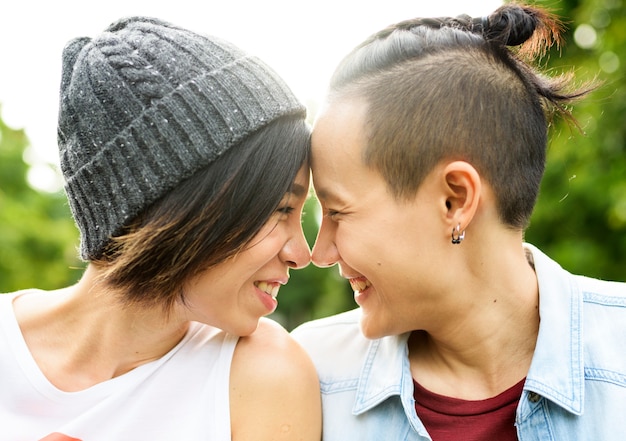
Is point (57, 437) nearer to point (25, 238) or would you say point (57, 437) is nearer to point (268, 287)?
point (268, 287)

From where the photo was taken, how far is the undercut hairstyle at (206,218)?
2322mm

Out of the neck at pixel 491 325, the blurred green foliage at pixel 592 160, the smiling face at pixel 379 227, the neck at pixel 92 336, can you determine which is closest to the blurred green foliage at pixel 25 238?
the blurred green foliage at pixel 592 160

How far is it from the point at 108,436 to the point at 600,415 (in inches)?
65.4

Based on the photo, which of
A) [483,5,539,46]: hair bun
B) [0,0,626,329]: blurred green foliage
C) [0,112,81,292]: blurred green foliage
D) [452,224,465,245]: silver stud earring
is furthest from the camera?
[0,112,81,292]: blurred green foliage

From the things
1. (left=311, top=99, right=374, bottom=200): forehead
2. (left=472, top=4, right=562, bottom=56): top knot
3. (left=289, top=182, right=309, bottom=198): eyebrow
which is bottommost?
(left=289, top=182, right=309, bottom=198): eyebrow

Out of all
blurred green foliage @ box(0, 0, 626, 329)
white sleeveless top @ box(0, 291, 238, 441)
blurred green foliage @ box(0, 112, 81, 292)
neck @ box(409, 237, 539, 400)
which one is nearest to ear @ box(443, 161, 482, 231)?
neck @ box(409, 237, 539, 400)

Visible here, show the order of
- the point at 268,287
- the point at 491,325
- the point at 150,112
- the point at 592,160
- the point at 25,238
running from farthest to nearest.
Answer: the point at 25,238
the point at 592,160
the point at 268,287
the point at 491,325
the point at 150,112

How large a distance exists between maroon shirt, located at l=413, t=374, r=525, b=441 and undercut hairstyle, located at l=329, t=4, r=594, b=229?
64cm

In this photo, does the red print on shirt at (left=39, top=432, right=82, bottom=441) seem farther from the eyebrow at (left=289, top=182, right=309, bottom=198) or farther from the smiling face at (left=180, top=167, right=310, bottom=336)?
the eyebrow at (left=289, top=182, right=309, bottom=198)

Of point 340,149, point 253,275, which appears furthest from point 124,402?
point 340,149

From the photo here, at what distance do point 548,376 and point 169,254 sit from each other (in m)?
1.35

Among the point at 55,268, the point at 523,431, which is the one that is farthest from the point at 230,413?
the point at 55,268

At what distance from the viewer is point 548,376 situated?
2354 millimetres

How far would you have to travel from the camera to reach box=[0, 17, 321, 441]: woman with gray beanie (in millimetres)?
2332
